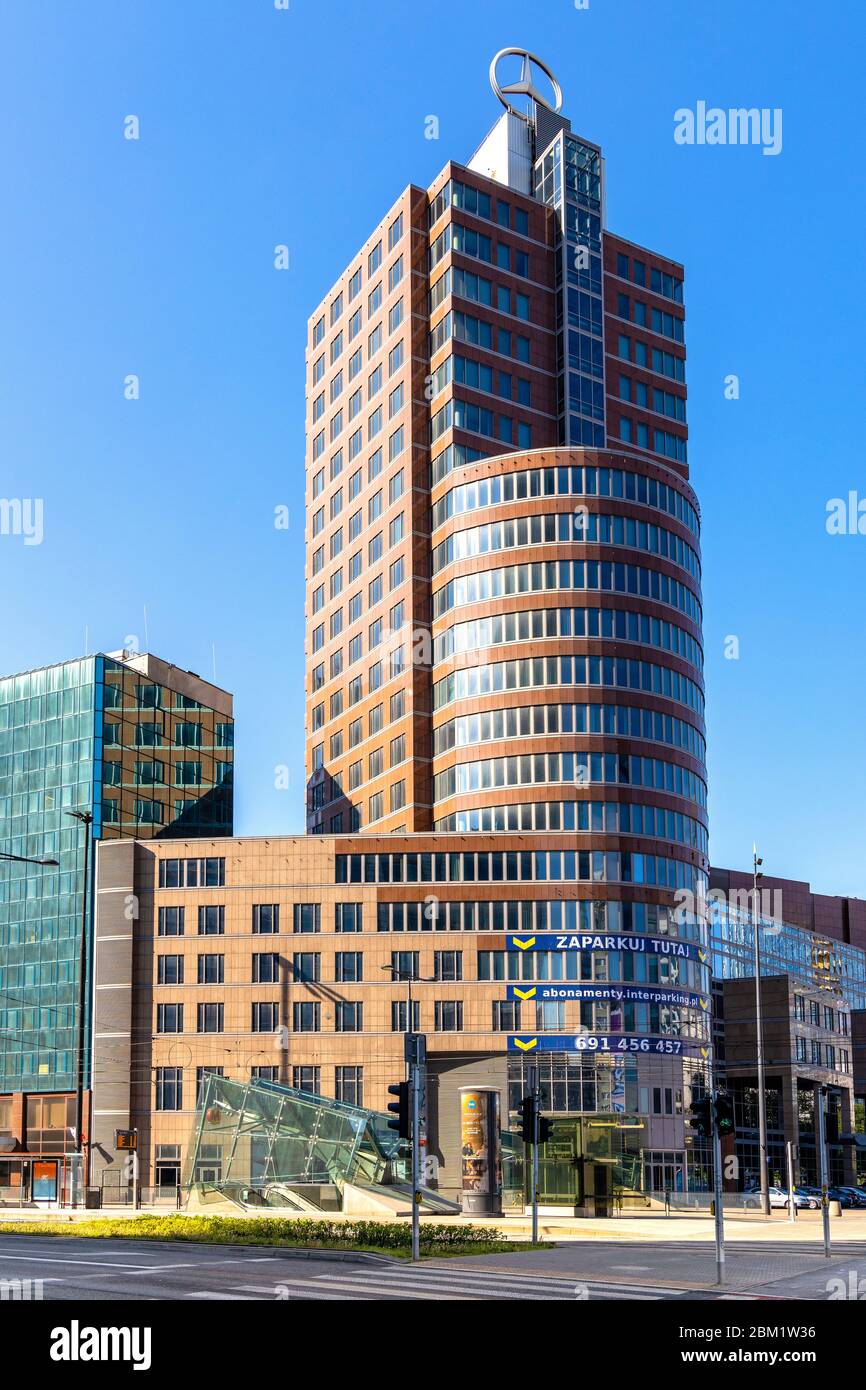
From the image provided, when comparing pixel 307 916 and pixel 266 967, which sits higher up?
pixel 307 916

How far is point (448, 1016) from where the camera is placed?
87.1 metres

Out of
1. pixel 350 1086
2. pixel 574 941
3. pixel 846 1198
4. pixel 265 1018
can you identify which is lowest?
pixel 846 1198

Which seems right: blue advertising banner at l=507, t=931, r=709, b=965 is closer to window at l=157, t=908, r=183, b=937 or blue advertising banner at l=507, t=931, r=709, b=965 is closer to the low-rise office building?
the low-rise office building

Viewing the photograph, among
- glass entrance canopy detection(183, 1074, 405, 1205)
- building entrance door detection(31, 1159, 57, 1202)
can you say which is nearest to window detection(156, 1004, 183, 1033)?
building entrance door detection(31, 1159, 57, 1202)

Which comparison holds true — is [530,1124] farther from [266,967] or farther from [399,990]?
[266,967]

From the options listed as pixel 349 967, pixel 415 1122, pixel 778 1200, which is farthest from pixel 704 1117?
pixel 778 1200

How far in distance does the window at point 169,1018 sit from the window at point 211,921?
438 cm

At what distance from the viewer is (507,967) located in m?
87.4

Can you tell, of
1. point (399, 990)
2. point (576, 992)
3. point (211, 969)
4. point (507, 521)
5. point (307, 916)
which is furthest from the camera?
point (507, 521)

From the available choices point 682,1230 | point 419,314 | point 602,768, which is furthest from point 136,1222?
point 419,314

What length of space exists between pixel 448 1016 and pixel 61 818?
34.9 m

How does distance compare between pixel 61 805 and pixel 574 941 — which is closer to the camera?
pixel 574 941

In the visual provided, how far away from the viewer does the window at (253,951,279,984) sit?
89.0m
